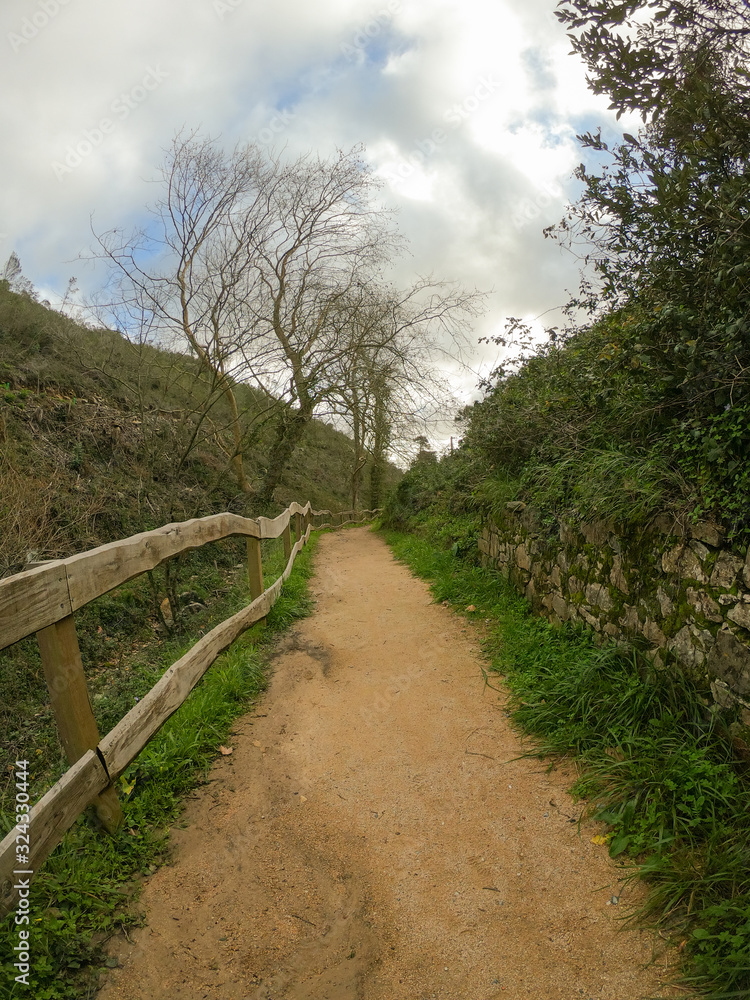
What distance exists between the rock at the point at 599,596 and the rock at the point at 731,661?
3.28 feet

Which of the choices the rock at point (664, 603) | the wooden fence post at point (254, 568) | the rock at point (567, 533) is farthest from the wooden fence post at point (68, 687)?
the rock at point (567, 533)

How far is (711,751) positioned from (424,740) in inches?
64.9

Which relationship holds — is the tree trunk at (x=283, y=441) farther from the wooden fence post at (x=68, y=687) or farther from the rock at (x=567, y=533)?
the wooden fence post at (x=68, y=687)

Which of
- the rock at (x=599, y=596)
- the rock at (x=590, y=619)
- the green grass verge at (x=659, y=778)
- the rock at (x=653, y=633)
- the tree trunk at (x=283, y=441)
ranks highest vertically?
the tree trunk at (x=283, y=441)

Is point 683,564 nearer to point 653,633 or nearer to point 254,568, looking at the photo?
point 653,633

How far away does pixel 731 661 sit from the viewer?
2646 mm

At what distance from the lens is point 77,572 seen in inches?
89.5

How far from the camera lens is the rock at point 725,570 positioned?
271 cm

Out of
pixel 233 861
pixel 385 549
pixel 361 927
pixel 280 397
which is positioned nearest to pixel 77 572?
pixel 233 861

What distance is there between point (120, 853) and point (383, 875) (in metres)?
1.20

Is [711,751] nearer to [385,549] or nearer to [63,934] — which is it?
[63,934]

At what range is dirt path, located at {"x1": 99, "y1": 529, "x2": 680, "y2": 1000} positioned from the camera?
2004mm

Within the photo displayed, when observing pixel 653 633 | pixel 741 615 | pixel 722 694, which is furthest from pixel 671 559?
pixel 722 694

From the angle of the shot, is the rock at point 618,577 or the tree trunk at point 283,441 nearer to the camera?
the rock at point 618,577
